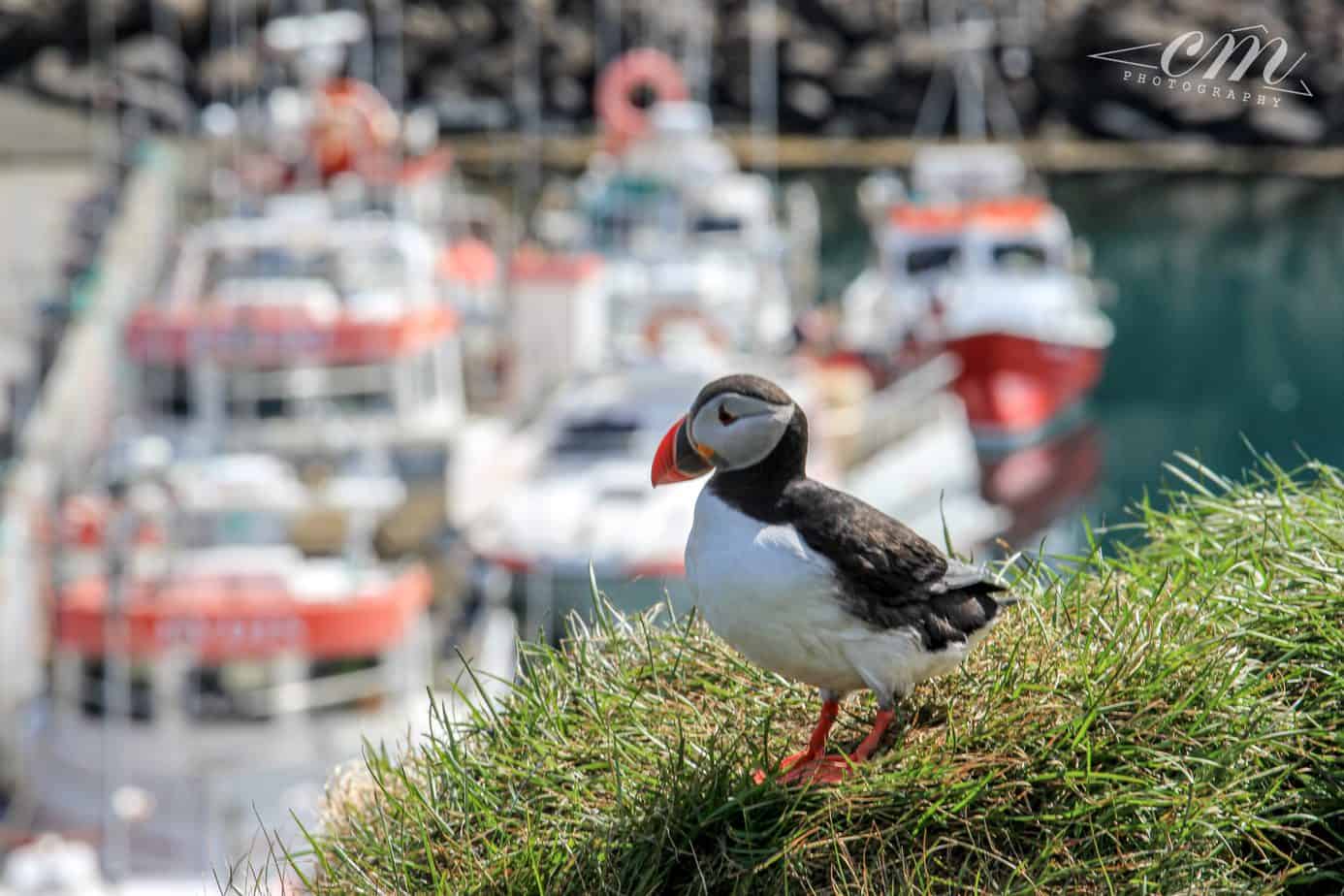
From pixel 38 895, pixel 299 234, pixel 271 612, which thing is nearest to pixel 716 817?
pixel 38 895

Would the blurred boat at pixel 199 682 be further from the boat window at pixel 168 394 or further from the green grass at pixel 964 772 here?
the green grass at pixel 964 772

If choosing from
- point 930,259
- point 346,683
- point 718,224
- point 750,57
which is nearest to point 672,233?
point 718,224

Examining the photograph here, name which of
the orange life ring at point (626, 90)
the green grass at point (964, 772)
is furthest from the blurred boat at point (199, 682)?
the orange life ring at point (626, 90)

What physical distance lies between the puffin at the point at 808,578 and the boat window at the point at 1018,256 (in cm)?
2514

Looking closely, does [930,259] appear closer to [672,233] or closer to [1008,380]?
[1008,380]

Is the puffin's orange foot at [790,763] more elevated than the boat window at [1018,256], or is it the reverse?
the puffin's orange foot at [790,763]

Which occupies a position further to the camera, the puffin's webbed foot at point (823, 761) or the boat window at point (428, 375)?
the boat window at point (428, 375)

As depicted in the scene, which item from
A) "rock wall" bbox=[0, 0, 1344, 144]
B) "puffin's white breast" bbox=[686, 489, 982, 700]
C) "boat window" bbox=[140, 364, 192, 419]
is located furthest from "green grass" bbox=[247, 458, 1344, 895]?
"rock wall" bbox=[0, 0, 1344, 144]

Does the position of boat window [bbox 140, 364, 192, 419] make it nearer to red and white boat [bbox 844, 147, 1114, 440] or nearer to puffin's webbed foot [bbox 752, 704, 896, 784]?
red and white boat [bbox 844, 147, 1114, 440]

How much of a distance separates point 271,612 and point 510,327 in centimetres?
1106

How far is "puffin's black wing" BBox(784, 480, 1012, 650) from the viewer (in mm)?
3211

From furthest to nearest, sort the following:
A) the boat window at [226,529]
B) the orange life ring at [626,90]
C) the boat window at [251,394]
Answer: the orange life ring at [626,90] < the boat window at [251,394] < the boat window at [226,529]

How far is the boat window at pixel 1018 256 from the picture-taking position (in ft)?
91.7

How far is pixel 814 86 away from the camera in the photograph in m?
47.3
